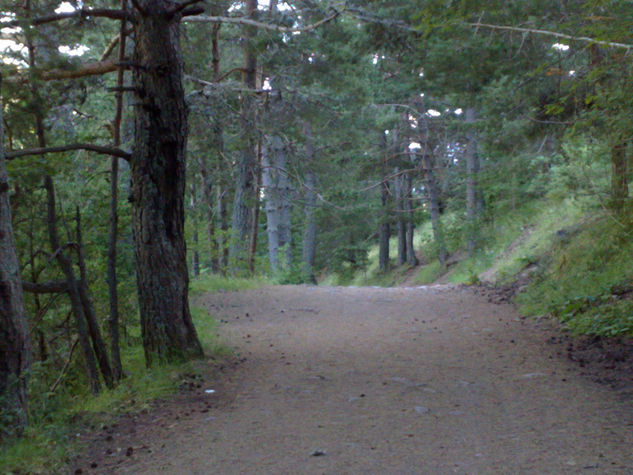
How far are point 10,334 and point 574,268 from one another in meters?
9.06

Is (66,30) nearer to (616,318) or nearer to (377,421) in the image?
(377,421)

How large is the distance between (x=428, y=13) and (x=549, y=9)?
3.55m

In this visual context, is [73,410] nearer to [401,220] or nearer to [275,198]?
[275,198]

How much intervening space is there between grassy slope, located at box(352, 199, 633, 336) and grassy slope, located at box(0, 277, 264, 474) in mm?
4732

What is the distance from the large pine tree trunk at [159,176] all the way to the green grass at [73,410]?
50 cm

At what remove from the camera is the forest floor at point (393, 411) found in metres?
4.16

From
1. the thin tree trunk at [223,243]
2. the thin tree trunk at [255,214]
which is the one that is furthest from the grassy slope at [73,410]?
the thin tree trunk at [255,214]

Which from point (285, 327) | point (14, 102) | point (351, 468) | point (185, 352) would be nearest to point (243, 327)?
point (285, 327)

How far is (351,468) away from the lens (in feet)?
13.1

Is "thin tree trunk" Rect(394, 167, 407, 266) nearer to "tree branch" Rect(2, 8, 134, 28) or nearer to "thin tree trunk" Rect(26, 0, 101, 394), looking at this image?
"thin tree trunk" Rect(26, 0, 101, 394)

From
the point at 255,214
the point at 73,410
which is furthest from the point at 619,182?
the point at 255,214

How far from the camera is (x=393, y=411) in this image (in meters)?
5.29

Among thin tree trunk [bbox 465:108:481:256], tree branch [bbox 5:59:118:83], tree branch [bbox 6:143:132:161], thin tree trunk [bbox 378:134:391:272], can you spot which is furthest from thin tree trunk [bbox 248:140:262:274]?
tree branch [bbox 6:143:132:161]

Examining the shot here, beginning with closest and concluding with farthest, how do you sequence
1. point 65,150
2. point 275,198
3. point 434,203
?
1. point 65,150
2. point 275,198
3. point 434,203
